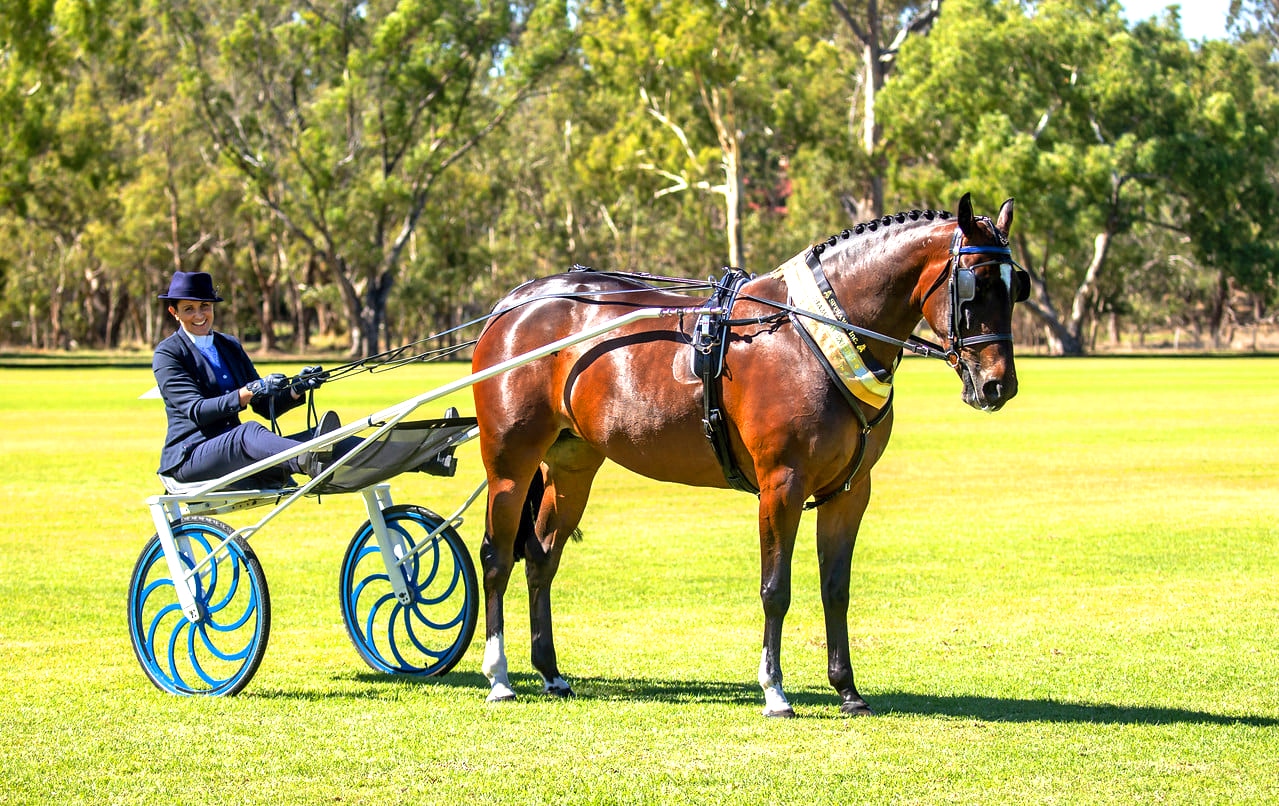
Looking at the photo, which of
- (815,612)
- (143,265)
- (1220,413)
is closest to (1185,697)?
(815,612)

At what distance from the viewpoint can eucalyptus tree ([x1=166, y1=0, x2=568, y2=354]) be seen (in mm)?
59800

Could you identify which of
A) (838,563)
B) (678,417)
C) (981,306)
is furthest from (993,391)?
(678,417)

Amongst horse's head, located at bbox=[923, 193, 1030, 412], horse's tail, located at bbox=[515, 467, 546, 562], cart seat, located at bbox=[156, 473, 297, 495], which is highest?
horse's head, located at bbox=[923, 193, 1030, 412]

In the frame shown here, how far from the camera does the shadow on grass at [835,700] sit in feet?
23.4

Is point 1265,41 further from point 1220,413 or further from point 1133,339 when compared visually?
point 1220,413

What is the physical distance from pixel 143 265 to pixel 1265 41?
63.1 meters

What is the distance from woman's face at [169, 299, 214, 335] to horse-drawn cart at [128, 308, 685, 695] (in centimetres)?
77

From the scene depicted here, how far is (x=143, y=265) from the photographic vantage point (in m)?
77.3

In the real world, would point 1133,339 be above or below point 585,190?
below

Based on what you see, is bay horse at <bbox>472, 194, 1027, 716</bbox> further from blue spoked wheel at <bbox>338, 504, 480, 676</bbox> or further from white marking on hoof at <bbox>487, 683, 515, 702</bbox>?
blue spoked wheel at <bbox>338, 504, 480, 676</bbox>

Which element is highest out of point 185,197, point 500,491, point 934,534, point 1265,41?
point 1265,41

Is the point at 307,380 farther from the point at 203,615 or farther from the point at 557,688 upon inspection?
the point at 557,688

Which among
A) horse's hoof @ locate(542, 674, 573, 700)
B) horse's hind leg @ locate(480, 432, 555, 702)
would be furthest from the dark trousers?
horse's hoof @ locate(542, 674, 573, 700)

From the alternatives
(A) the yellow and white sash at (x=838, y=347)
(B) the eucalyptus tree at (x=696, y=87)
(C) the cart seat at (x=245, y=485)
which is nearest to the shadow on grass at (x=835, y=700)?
(C) the cart seat at (x=245, y=485)
